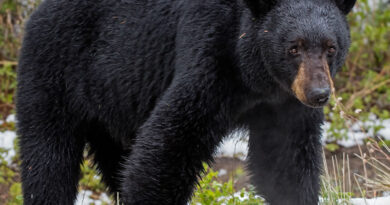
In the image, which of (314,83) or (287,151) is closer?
(314,83)

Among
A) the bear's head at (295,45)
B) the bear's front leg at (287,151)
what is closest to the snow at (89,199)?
the bear's front leg at (287,151)

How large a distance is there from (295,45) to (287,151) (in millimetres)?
838

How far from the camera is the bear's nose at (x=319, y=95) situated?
3203mm

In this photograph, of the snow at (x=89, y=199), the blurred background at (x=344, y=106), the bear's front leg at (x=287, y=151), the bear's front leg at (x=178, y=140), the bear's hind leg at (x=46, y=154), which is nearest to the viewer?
the bear's front leg at (x=178, y=140)

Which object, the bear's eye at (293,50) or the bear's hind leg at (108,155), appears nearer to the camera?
the bear's eye at (293,50)

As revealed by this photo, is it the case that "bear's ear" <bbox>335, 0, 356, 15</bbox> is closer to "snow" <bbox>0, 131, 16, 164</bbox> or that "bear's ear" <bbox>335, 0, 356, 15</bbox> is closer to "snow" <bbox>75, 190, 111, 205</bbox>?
"snow" <bbox>75, 190, 111, 205</bbox>

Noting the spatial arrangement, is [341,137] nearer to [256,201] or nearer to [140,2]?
[256,201]

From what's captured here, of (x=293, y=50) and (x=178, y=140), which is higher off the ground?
(x=293, y=50)

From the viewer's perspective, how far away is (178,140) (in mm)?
3689

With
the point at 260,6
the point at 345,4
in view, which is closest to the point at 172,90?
the point at 260,6

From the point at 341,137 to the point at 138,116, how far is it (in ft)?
11.7

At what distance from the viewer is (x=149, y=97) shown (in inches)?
164

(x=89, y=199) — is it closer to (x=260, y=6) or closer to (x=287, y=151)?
(x=287, y=151)

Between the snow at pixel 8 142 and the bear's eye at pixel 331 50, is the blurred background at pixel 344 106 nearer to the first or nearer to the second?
the snow at pixel 8 142
